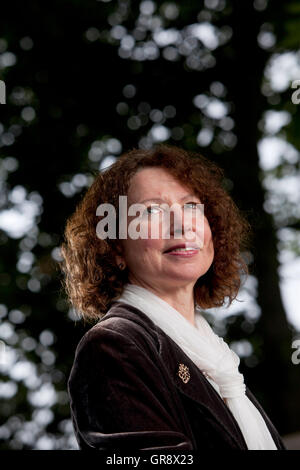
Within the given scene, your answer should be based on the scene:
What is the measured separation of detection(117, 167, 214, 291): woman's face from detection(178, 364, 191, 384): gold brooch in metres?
0.32

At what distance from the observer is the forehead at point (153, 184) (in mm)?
2201

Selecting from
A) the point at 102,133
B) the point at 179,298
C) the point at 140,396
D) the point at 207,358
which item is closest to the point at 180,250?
the point at 179,298

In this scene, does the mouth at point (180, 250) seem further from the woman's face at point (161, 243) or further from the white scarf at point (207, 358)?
the white scarf at point (207, 358)

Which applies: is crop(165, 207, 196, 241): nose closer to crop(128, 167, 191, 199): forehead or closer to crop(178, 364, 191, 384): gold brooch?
crop(128, 167, 191, 199): forehead

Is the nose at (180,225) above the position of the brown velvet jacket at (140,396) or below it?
above

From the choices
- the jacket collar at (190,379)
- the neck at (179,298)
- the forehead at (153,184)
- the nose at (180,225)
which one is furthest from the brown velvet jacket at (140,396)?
the forehead at (153,184)

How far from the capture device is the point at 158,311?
6.94 ft

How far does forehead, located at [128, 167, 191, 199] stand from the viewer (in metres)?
2.20

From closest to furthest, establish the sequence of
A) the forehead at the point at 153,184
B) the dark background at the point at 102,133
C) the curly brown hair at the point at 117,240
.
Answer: the forehead at the point at 153,184, the curly brown hair at the point at 117,240, the dark background at the point at 102,133

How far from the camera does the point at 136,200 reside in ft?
7.26

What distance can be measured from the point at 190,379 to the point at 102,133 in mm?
5155

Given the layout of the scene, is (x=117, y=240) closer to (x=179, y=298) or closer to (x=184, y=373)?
(x=179, y=298)

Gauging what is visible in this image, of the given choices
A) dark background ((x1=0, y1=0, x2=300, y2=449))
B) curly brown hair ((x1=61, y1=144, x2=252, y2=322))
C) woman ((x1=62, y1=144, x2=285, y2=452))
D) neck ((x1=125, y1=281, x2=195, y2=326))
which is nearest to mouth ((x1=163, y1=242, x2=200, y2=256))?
woman ((x1=62, y1=144, x2=285, y2=452))

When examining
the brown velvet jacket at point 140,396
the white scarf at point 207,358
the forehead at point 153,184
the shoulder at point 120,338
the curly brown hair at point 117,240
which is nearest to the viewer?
the brown velvet jacket at point 140,396
